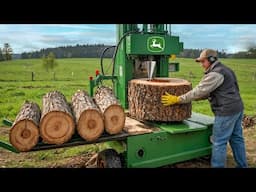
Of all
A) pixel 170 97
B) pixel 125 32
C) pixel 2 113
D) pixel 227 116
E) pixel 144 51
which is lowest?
pixel 2 113

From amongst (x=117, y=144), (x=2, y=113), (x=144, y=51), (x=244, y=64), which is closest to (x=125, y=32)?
(x=144, y=51)

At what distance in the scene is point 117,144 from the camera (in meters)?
4.38

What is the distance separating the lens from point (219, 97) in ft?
12.9

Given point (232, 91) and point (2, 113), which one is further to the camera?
point (2, 113)

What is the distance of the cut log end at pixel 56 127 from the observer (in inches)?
131

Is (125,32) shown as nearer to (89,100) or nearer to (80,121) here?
(89,100)

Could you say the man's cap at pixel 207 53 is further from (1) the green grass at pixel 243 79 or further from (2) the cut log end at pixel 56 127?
(1) the green grass at pixel 243 79

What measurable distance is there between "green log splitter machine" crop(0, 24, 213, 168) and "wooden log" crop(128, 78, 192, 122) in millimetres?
163

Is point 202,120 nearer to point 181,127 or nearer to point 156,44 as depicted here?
point 181,127

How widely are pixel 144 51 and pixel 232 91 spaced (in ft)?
4.81

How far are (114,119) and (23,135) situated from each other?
109 cm

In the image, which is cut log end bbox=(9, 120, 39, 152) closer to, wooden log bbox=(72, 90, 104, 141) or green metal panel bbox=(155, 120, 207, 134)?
wooden log bbox=(72, 90, 104, 141)

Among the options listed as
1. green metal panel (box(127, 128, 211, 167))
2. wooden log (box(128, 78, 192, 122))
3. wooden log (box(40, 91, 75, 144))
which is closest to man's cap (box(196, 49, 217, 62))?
wooden log (box(128, 78, 192, 122))

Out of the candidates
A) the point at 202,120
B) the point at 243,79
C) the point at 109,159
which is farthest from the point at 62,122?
the point at 243,79
